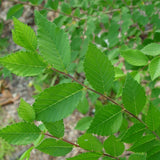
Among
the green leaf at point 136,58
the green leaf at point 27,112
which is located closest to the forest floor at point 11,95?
the green leaf at point 136,58

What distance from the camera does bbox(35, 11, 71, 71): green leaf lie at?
452 mm

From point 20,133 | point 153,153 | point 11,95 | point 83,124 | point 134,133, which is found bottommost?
point 11,95

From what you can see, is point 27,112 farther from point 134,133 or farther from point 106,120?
point 134,133

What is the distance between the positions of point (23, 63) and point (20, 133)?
20cm

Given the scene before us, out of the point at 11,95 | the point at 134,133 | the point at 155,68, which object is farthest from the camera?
the point at 11,95

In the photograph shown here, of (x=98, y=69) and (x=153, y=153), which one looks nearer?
(x=98, y=69)

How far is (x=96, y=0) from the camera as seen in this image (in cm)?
124

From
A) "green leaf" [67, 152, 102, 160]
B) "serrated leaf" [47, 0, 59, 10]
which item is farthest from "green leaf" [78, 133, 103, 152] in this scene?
"serrated leaf" [47, 0, 59, 10]

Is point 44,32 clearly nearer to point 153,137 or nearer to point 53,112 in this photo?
point 53,112

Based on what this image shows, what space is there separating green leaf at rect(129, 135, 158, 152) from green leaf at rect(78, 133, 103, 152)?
0.11m

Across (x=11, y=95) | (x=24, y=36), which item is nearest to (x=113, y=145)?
(x=24, y=36)

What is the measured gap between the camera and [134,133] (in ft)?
1.86

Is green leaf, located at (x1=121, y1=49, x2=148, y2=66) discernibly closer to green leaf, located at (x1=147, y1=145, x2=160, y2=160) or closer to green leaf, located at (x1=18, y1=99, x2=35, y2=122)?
green leaf, located at (x1=147, y1=145, x2=160, y2=160)

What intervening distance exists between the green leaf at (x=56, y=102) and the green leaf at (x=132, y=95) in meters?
0.13
